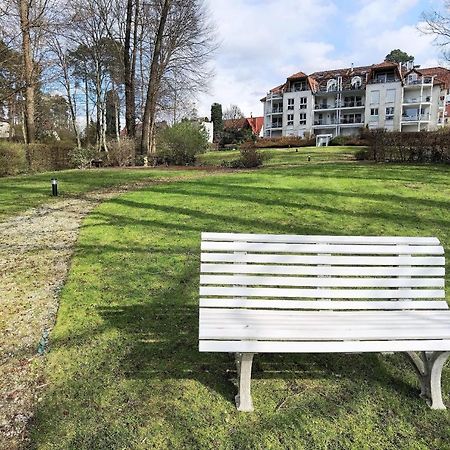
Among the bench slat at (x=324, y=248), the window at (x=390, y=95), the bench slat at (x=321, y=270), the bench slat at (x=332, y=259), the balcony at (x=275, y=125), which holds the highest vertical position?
the window at (x=390, y=95)

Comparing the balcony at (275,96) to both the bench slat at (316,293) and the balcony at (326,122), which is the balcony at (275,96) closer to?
the balcony at (326,122)

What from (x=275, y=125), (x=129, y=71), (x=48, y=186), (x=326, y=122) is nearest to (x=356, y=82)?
(x=326, y=122)

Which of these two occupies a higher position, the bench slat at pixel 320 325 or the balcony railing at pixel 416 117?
the balcony railing at pixel 416 117

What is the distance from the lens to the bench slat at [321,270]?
134 inches

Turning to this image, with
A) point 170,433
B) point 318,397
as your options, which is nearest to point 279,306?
point 318,397

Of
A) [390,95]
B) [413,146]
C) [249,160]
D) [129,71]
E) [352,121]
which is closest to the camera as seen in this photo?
[413,146]

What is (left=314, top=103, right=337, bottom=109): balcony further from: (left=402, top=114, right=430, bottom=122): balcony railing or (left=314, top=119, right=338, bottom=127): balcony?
(left=402, top=114, right=430, bottom=122): balcony railing

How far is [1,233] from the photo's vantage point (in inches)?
282

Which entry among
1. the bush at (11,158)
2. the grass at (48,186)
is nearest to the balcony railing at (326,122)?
the grass at (48,186)

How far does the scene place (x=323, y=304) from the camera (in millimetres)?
3482

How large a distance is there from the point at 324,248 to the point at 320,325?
0.72m

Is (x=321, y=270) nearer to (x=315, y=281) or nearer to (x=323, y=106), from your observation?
(x=315, y=281)

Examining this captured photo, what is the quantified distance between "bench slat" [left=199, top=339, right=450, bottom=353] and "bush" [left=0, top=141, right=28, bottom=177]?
53.3 feet

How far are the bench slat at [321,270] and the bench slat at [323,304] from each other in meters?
0.23
